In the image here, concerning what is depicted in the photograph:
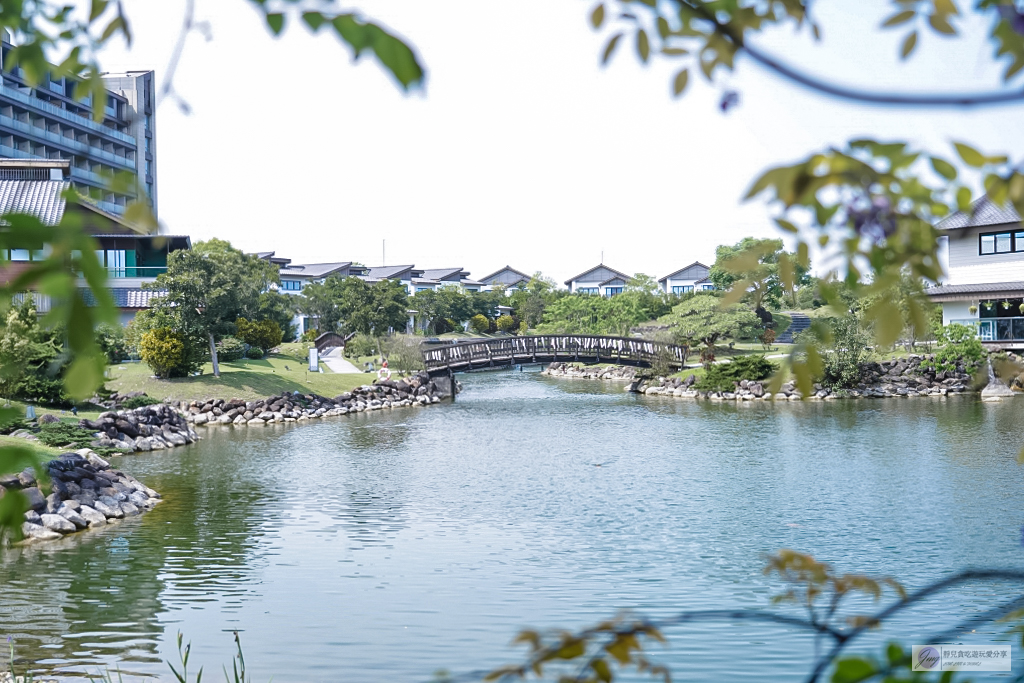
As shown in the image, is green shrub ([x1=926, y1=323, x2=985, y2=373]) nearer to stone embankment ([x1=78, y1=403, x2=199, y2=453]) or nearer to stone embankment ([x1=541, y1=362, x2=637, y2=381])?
stone embankment ([x1=541, y1=362, x2=637, y2=381])

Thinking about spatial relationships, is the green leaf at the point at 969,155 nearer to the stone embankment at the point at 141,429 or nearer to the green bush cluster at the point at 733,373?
the stone embankment at the point at 141,429

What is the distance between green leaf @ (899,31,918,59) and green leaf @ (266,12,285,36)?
105 centimetres

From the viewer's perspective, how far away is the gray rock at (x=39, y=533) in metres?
10.5

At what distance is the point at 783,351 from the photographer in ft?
A: 123

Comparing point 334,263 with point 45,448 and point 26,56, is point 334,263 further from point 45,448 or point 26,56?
point 26,56

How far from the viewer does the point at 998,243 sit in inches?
1124

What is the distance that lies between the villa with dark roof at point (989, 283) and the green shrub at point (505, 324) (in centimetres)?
3621

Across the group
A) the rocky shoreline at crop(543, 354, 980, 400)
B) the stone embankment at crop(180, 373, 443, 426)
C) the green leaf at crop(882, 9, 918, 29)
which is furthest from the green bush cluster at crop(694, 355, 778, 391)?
the green leaf at crop(882, 9, 918, 29)

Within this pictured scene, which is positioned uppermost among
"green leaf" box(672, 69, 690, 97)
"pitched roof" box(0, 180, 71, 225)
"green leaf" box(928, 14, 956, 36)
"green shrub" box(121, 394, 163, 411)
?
"pitched roof" box(0, 180, 71, 225)

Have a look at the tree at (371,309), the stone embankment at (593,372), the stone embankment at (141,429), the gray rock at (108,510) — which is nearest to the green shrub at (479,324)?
the stone embankment at (593,372)

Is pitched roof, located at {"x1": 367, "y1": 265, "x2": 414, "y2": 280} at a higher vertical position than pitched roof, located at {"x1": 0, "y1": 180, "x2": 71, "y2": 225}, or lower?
higher

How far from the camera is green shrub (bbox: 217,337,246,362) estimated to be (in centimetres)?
3160

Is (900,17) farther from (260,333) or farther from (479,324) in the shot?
(479,324)

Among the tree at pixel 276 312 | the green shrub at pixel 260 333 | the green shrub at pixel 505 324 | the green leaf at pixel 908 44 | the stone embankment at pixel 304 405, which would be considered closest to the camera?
the green leaf at pixel 908 44
